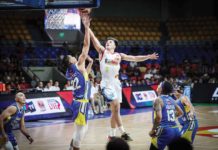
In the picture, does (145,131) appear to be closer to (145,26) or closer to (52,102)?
(52,102)

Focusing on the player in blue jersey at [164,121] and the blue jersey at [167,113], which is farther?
the blue jersey at [167,113]

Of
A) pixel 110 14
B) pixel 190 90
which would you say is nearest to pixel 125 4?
pixel 110 14

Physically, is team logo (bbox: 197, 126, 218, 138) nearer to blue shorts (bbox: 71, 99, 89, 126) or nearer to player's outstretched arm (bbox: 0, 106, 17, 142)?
blue shorts (bbox: 71, 99, 89, 126)

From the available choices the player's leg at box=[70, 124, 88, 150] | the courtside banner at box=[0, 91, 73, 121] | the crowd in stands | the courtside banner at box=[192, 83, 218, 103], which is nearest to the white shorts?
the player's leg at box=[70, 124, 88, 150]

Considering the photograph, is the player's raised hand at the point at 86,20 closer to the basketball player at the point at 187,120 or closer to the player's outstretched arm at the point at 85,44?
the player's outstretched arm at the point at 85,44

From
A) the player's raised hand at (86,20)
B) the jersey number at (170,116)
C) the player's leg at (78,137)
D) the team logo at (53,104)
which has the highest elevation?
the player's raised hand at (86,20)

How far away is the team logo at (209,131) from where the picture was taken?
42.6 ft

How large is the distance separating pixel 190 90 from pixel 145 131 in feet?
35.0

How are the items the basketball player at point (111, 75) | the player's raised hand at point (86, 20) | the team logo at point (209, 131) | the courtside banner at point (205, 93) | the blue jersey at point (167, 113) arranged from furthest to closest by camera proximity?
the courtside banner at point (205, 93) → the team logo at point (209, 131) → the basketball player at point (111, 75) → the player's raised hand at point (86, 20) → the blue jersey at point (167, 113)

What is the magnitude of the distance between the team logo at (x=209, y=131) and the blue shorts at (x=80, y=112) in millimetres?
4789

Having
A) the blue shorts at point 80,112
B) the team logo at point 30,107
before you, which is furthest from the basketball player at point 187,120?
the team logo at point 30,107

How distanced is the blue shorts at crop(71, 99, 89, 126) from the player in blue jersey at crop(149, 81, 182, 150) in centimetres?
180

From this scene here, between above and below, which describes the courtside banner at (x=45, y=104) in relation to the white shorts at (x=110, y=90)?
below

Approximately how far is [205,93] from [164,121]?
1692 cm
